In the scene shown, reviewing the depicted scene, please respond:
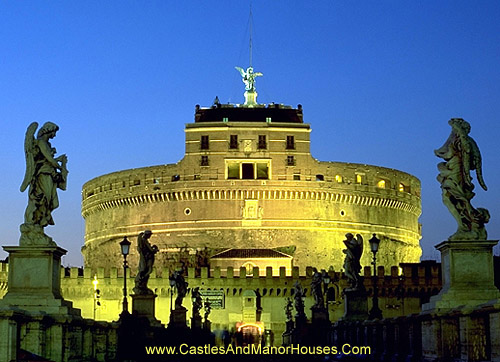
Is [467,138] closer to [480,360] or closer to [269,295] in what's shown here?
[480,360]

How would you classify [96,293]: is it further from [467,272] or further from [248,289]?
[467,272]

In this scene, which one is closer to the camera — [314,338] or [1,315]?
[1,315]

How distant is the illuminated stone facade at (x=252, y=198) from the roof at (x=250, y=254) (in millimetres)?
2270

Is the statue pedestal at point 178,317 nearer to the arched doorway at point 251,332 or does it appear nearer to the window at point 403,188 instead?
the arched doorway at point 251,332

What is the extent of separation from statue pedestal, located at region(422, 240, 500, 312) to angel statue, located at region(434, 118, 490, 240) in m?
0.25

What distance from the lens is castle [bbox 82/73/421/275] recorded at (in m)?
83.8

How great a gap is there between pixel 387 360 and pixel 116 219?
237ft

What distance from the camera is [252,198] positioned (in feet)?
274

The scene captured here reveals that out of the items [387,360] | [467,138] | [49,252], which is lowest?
[387,360]

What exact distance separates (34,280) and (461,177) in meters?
7.20

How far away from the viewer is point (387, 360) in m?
18.6

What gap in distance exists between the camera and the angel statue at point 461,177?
15.5 meters

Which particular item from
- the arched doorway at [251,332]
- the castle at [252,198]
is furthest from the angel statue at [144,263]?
the castle at [252,198]

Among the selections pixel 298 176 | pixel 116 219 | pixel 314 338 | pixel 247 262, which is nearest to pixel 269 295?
pixel 247 262
